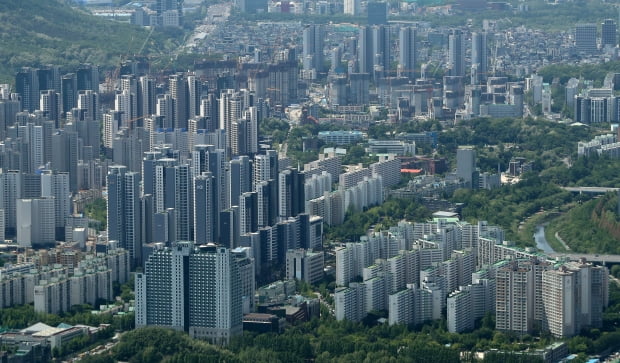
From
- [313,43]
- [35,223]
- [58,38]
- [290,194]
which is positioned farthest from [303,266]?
[313,43]

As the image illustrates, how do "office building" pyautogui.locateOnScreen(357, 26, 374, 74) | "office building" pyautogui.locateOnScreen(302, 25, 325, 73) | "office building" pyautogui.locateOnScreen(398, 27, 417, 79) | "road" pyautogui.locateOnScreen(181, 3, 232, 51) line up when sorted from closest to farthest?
"office building" pyautogui.locateOnScreen(357, 26, 374, 74)
"office building" pyautogui.locateOnScreen(398, 27, 417, 79)
"office building" pyautogui.locateOnScreen(302, 25, 325, 73)
"road" pyautogui.locateOnScreen(181, 3, 232, 51)

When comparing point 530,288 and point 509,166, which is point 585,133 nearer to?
point 509,166

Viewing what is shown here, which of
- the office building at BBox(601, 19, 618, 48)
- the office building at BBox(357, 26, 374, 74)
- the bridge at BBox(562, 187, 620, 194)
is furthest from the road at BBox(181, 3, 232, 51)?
the bridge at BBox(562, 187, 620, 194)

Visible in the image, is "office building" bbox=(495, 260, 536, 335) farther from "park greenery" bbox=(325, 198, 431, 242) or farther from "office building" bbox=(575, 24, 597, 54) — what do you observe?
"office building" bbox=(575, 24, 597, 54)

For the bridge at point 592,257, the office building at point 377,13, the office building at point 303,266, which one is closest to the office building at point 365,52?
the office building at point 377,13

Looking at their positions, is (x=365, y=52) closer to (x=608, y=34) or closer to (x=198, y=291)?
(x=608, y=34)
